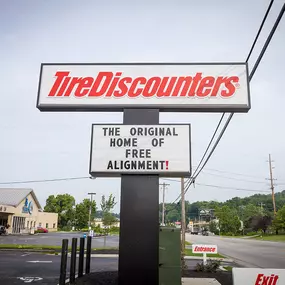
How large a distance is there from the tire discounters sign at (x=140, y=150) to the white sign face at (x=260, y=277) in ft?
8.61

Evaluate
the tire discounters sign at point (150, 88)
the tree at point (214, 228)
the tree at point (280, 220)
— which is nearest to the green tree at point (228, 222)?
the tree at point (214, 228)

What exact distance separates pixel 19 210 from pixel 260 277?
2125 inches

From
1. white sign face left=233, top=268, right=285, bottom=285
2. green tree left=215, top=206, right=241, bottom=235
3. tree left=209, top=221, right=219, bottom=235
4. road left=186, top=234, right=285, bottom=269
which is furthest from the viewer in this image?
tree left=209, top=221, right=219, bottom=235

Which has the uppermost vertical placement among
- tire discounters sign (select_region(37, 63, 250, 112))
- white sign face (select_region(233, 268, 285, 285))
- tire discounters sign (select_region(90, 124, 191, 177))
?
tire discounters sign (select_region(37, 63, 250, 112))

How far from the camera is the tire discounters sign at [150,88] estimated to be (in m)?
8.12

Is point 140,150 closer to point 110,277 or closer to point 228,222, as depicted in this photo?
point 110,277

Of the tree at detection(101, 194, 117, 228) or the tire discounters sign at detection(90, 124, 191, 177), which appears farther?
the tree at detection(101, 194, 117, 228)

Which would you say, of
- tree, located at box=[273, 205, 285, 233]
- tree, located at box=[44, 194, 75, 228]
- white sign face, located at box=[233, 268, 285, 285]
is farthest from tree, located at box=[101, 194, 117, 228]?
tree, located at box=[44, 194, 75, 228]

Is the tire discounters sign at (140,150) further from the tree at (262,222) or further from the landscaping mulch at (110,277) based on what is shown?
the tree at (262,222)

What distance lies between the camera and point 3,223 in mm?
50906

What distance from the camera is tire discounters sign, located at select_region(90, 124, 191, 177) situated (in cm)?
748

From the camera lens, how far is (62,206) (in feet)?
320

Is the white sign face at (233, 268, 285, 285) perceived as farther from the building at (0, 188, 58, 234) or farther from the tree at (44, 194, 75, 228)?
the tree at (44, 194, 75, 228)

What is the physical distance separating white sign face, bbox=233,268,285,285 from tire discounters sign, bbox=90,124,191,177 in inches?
103
